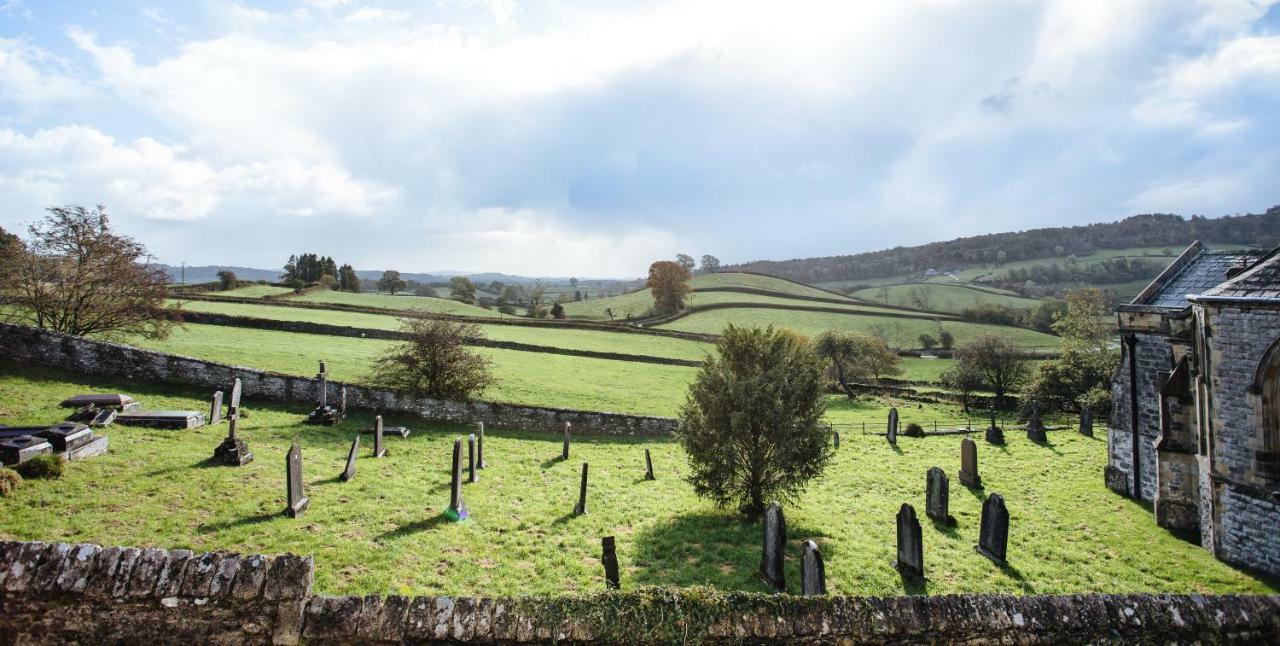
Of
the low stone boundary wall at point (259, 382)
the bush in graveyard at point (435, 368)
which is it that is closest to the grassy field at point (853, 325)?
the low stone boundary wall at point (259, 382)

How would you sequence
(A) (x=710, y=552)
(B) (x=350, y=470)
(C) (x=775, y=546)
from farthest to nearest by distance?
(B) (x=350, y=470) < (A) (x=710, y=552) < (C) (x=775, y=546)

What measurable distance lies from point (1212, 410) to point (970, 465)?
20.0 feet

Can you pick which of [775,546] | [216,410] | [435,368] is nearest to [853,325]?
[435,368]

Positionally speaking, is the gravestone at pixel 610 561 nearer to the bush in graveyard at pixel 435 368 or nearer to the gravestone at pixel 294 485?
the gravestone at pixel 294 485

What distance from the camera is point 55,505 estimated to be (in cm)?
1009

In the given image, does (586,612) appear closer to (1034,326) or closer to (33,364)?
(33,364)

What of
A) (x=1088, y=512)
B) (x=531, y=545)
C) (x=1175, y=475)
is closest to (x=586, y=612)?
(x=531, y=545)

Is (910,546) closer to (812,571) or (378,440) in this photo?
(812,571)

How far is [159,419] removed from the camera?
626 inches

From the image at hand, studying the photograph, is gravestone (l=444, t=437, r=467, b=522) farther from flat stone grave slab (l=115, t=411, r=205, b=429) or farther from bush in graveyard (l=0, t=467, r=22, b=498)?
flat stone grave slab (l=115, t=411, r=205, b=429)

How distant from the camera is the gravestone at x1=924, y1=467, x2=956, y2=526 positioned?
13930mm

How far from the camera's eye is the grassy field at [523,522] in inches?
382

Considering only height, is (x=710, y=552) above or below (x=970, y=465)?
above

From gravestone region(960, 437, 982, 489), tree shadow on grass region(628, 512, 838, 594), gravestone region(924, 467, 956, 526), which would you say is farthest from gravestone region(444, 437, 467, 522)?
gravestone region(960, 437, 982, 489)
